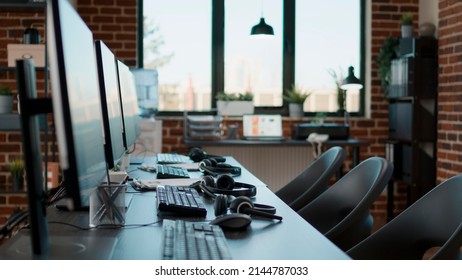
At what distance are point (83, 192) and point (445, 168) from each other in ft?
14.7

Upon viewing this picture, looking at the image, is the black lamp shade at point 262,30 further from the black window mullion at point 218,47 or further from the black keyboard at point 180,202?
the black keyboard at point 180,202

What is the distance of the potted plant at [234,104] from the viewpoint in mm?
5891

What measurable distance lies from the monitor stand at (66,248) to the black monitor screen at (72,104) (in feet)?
0.42

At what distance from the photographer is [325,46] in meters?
6.25

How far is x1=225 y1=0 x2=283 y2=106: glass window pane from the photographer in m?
6.16

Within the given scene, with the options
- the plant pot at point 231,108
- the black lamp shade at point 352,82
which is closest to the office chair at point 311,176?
the black lamp shade at point 352,82

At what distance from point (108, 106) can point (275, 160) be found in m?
4.03

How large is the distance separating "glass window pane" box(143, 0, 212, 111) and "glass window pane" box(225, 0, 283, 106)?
20 centimetres

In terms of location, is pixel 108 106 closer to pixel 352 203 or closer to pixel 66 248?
pixel 66 248

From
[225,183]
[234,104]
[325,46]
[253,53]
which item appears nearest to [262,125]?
[234,104]

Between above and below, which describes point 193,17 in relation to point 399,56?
above
